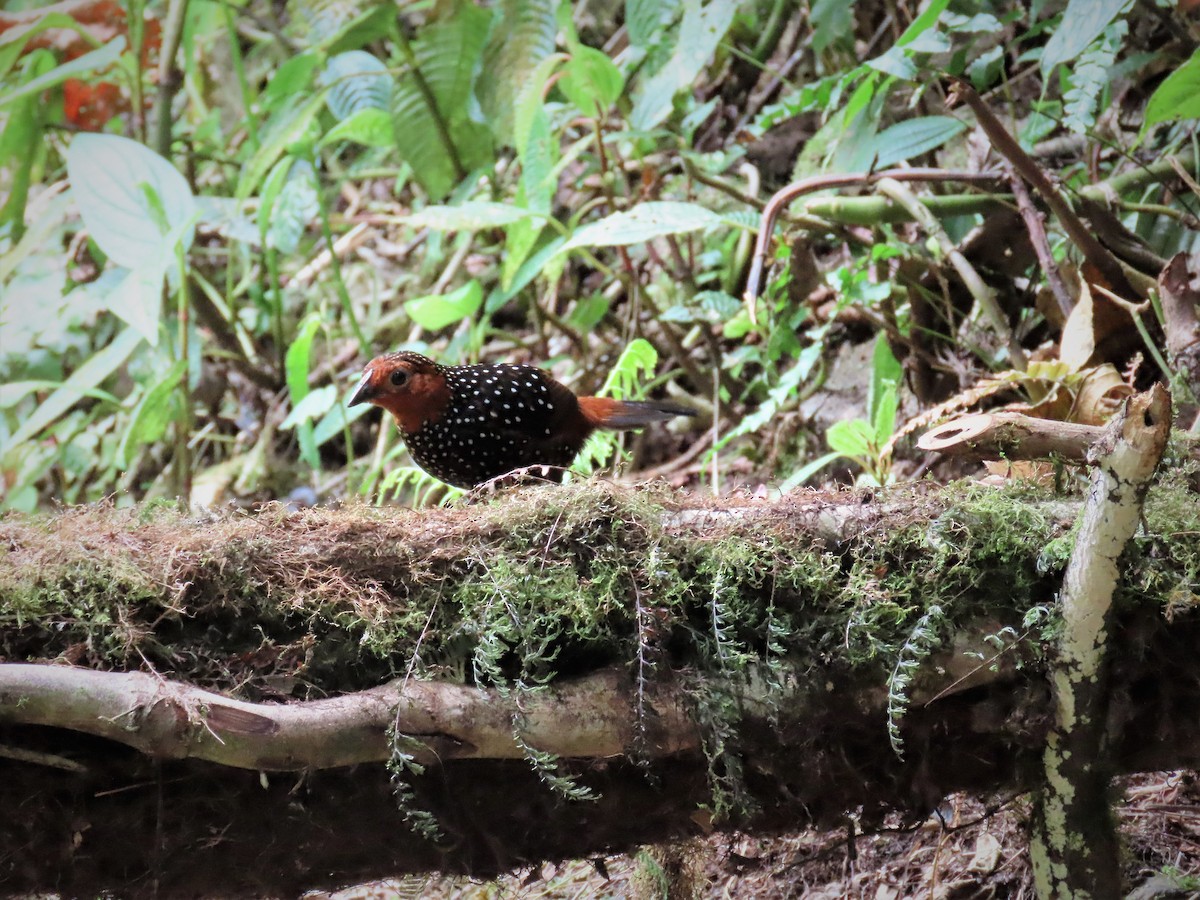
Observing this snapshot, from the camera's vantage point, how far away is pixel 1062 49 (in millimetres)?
2332

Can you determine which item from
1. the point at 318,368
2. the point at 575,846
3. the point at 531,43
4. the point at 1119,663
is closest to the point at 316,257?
the point at 318,368

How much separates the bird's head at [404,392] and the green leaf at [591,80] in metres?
1.17

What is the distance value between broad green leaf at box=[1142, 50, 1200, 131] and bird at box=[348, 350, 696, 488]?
165 centimetres

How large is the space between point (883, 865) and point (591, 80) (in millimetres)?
2492

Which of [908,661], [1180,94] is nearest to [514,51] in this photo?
[1180,94]

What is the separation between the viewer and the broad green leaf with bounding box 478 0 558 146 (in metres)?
3.62

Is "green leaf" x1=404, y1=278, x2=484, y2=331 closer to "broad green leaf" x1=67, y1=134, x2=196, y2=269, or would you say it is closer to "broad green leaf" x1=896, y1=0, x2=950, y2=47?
"broad green leaf" x1=67, y1=134, x2=196, y2=269

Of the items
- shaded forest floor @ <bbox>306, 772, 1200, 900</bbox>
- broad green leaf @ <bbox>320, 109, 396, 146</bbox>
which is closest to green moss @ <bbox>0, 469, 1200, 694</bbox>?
shaded forest floor @ <bbox>306, 772, 1200, 900</bbox>

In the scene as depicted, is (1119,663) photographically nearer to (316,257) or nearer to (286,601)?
(286,601)

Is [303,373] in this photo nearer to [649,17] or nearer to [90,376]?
[90,376]

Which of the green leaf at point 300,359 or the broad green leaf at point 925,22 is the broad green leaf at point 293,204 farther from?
the broad green leaf at point 925,22

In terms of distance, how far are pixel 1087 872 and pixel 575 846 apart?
0.84 m

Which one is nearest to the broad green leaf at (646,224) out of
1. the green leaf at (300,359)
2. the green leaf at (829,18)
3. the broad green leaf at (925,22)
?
the green leaf at (829,18)

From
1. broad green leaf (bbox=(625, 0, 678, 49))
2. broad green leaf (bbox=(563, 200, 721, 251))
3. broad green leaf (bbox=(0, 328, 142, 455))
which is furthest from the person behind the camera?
broad green leaf (bbox=(0, 328, 142, 455))
